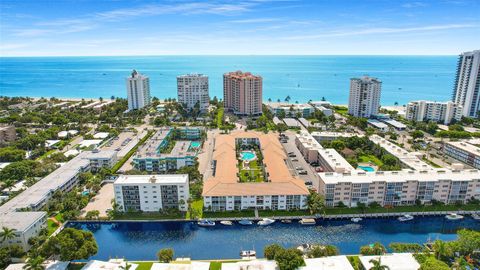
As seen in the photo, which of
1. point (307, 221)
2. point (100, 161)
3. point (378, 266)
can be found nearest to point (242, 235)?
point (307, 221)

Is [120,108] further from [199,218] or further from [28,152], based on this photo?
[199,218]

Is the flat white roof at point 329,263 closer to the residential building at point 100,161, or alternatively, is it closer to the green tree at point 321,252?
the green tree at point 321,252

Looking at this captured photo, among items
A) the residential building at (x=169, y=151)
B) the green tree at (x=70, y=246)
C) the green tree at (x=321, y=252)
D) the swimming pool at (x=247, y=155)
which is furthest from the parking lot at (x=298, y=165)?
the green tree at (x=70, y=246)

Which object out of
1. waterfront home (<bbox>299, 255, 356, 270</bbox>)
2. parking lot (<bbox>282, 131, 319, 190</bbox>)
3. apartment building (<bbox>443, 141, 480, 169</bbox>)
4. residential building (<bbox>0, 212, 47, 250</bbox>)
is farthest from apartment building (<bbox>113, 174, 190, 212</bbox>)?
apartment building (<bbox>443, 141, 480, 169</bbox>)

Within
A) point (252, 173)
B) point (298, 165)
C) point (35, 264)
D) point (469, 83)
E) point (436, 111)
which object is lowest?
point (252, 173)

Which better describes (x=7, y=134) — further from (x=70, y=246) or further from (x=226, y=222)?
(x=226, y=222)

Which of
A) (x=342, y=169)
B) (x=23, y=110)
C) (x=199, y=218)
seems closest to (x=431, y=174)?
(x=342, y=169)
